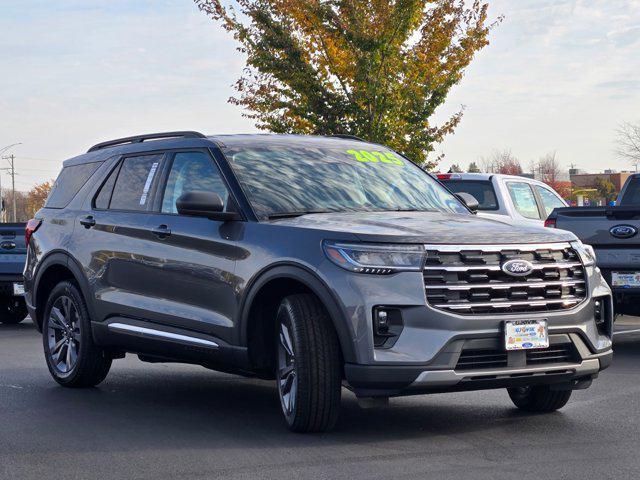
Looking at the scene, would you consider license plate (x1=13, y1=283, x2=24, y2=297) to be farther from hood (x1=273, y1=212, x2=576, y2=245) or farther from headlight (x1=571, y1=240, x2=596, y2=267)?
headlight (x1=571, y1=240, x2=596, y2=267)

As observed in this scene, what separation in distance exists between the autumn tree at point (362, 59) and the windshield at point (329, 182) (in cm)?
1392

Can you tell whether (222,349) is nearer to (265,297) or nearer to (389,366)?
(265,297)

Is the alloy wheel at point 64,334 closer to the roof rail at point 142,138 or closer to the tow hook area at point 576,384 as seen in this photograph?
the roof rail at point 142,138

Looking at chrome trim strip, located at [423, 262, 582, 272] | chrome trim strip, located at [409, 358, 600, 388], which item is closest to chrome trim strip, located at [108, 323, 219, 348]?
chrome trim strip, located at [409, 358, 600, 388]

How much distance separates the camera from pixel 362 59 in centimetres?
2202

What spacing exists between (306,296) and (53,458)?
170 cm

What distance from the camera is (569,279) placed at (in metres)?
6.83

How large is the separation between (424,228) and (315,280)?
0.71 m

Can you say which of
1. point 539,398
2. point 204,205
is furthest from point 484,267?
point 204,205

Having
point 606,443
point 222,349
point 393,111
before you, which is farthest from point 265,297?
point 393,111

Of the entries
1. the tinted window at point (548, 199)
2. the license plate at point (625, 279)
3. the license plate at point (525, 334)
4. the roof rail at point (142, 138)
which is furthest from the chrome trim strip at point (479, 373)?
the tinted window at point (548, 199)

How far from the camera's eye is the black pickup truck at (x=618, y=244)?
11141 mm

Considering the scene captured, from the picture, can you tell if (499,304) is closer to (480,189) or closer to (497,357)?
(497,357)

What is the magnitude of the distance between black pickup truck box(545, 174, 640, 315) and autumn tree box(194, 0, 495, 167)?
1108 cm
